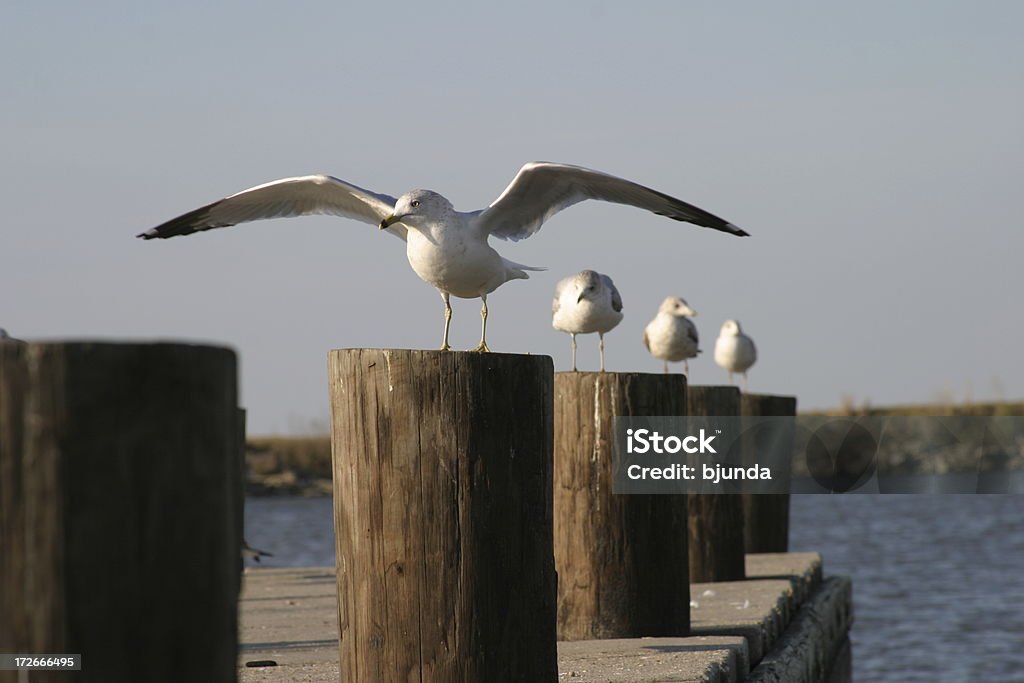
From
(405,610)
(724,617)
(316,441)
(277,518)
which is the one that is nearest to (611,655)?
(724,617)

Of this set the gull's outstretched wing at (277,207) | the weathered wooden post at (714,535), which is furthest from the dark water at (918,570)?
the gull's outstretched wing at (277,207)

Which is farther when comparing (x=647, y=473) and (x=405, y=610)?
(x=647, y=473)

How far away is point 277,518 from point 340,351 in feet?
107

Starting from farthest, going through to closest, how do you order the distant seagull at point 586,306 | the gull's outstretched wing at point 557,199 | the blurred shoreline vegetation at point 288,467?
the blurred shoreline vegetation at point 288,467, the distant seagull at point 586,306, the gull's outstretched wing at point 557,199

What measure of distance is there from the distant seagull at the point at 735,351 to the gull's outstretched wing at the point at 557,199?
9013 mm

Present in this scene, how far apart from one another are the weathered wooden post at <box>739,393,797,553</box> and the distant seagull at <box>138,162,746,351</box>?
16.2 feet

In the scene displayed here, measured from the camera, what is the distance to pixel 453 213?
6176mm

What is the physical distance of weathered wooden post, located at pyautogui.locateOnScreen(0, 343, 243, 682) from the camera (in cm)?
252

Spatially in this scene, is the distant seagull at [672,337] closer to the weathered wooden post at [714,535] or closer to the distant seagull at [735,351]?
the distant seagull at [735,351]

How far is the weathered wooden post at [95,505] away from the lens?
2.52 metres

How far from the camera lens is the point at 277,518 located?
3628 centimetres

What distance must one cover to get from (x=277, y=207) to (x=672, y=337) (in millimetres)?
6617

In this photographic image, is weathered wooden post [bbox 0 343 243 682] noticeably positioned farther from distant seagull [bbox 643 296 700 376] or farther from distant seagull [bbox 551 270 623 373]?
distant seagull [bbox 643 296 700 376]

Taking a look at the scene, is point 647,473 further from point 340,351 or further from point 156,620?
point 156,620
